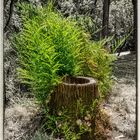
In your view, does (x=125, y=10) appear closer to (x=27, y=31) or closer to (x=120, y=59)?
(x=120, y=59)

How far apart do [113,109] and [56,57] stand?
1.06ft

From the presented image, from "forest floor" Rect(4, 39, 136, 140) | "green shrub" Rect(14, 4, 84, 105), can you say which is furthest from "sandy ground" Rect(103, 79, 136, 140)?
"green shrub" Rect(14, 4, 84, 105)

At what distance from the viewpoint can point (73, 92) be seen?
5.32 feet

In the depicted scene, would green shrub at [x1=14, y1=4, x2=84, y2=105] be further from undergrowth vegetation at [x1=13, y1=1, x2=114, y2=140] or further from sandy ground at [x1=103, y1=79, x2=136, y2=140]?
sandy ground at [x1=103, y1=79, x2=136, y2=140]

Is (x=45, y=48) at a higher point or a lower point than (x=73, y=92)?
higher

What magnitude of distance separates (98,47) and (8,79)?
15.8 inches

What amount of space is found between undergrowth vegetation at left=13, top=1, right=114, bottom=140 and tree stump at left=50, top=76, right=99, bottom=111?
0.07 feet

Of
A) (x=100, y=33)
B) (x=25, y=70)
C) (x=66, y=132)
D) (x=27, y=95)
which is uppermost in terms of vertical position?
(x=100, y=33)

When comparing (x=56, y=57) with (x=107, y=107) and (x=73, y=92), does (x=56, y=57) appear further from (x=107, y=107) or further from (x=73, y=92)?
(x=107, y=107)

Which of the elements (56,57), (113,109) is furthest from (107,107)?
(56,57)

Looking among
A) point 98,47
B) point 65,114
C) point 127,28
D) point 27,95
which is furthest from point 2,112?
point 127,28

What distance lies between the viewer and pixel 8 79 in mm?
1657

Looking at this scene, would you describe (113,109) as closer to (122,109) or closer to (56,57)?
(122,109)

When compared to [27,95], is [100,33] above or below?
above
